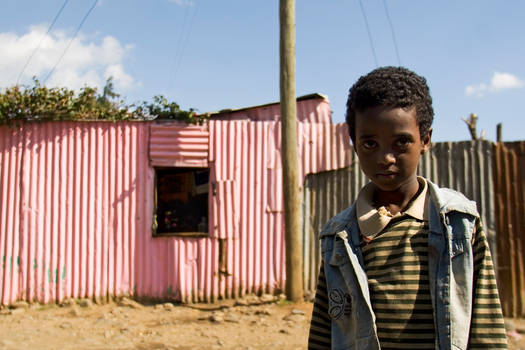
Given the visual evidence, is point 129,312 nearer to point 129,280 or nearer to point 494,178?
point 129,280

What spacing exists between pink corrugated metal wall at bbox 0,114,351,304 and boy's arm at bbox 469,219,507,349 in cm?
582

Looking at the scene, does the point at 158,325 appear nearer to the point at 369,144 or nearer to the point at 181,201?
the point at 181,201

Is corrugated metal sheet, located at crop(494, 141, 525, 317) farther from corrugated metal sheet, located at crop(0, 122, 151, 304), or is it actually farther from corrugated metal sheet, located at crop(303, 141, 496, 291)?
corrugated metal sheet, located at crop(0, 122, 151, 304)

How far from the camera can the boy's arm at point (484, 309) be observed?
4.29 ft

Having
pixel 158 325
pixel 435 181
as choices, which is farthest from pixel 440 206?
pixel 435 181

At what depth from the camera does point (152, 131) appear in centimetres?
711

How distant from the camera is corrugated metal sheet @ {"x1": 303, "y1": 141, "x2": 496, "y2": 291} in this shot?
660 cm

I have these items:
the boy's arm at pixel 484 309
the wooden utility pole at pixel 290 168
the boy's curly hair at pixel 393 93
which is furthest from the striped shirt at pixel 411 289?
the wooden utility pole at pixel 290 168

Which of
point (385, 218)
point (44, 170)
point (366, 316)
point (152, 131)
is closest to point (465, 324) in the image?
point (366, 316)

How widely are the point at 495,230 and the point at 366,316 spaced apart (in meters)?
5.91

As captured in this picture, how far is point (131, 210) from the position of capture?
7027 millimetres

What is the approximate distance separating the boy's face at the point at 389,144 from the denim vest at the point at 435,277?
15cm

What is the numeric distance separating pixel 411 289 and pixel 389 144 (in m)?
0.45

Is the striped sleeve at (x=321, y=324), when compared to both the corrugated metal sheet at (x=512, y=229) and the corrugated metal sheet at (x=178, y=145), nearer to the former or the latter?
the corrugated metal sheet at (x=178, y=145)
